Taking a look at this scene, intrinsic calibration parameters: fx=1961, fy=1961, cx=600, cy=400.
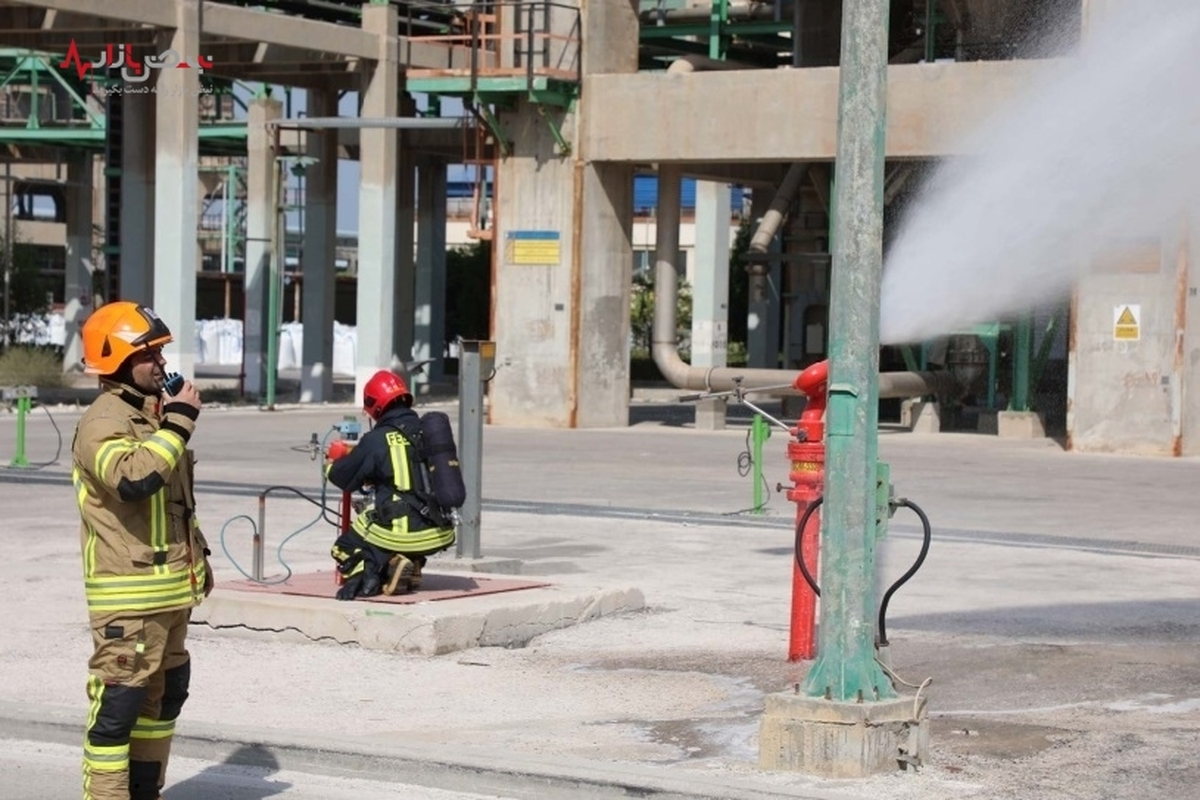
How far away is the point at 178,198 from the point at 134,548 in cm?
2970

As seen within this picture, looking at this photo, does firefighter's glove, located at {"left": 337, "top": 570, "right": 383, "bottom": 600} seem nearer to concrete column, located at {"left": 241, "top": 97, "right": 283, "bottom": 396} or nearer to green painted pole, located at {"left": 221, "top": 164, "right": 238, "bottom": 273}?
concrete column, located at {"left": 241, "top": 97, "right": 283, "bottom": 396}

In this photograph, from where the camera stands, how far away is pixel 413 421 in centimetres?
1087

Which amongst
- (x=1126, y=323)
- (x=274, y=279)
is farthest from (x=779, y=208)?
(x=274, y=279)

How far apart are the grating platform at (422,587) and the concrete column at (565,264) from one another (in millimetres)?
Result: 19991

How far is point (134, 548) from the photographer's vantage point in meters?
6.46

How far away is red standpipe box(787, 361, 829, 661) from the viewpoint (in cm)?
1003

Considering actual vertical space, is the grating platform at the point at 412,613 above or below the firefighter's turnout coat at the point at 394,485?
below

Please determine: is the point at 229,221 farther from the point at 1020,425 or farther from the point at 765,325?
the point at 1020,425

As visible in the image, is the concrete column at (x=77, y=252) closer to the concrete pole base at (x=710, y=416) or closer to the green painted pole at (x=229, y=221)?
the green painted pole at (x=229, y=221)

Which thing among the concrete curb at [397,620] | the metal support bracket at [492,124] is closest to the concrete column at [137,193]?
the metal support bracket at [492,124]

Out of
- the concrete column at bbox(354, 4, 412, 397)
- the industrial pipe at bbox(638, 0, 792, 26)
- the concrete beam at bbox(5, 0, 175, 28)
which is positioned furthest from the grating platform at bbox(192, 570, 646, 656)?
the industrial pipe at bbox(638, 0, 792, 26)

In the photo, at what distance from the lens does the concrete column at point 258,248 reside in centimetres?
4134

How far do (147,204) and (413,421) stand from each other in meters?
32.8

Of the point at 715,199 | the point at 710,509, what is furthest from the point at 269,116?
the point at 710,509
